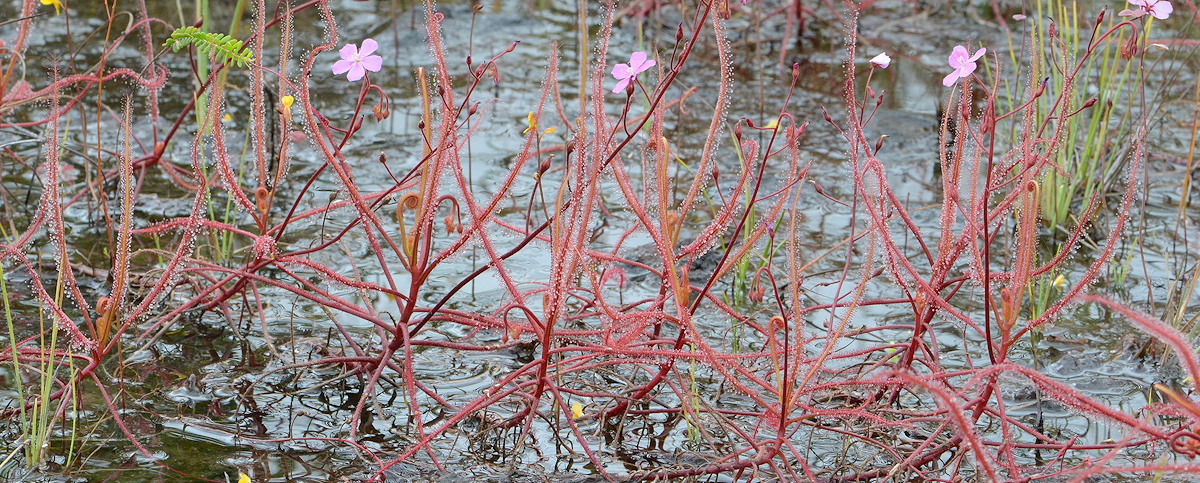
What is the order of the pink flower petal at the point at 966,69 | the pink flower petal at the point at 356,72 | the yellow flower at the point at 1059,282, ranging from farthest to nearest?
the yellow flower at the point at 1059,282, the pink flower petal at the point at 356,72, the pink flower petal at the point at 966,69

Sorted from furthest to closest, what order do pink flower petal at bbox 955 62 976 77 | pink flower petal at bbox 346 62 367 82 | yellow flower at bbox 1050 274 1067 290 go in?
1. yellow flower at bbox 1050 274 1067 290
2. pink flower petal at bbox 346 62 367 82
3. pink flower petal at bbox 955 62 976 77

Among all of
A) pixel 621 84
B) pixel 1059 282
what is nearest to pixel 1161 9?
pixel 1059 282

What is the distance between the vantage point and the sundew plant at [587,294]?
2.15 m

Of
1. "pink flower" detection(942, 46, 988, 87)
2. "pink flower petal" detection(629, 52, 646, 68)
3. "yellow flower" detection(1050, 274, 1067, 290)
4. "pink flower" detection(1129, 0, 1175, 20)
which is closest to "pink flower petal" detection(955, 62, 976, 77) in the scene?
"pink flower" detection(942, 46, 988, 87)

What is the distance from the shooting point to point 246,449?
2.34 metres

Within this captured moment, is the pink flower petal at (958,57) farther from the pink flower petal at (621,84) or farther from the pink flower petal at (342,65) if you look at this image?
the pink flower petal at (342,65)

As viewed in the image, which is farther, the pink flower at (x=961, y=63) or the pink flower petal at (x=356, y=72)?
the pink flower petal at (x=356, y=72)

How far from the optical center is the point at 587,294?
10.6 ft

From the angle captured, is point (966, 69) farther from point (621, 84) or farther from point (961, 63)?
point (621, 84)

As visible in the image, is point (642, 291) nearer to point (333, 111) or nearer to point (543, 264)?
point (543, 264)

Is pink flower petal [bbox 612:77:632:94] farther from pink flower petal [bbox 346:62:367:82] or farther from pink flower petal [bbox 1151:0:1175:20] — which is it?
pink flower petal [bbox 1151:0:1175:20]

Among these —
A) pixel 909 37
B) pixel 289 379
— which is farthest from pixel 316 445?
pixel 909 37

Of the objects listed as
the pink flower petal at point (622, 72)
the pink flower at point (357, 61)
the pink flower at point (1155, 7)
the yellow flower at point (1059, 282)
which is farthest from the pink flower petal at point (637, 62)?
the yellow flower at point (1059, 282)

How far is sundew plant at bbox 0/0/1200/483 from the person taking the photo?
2.15 meters
